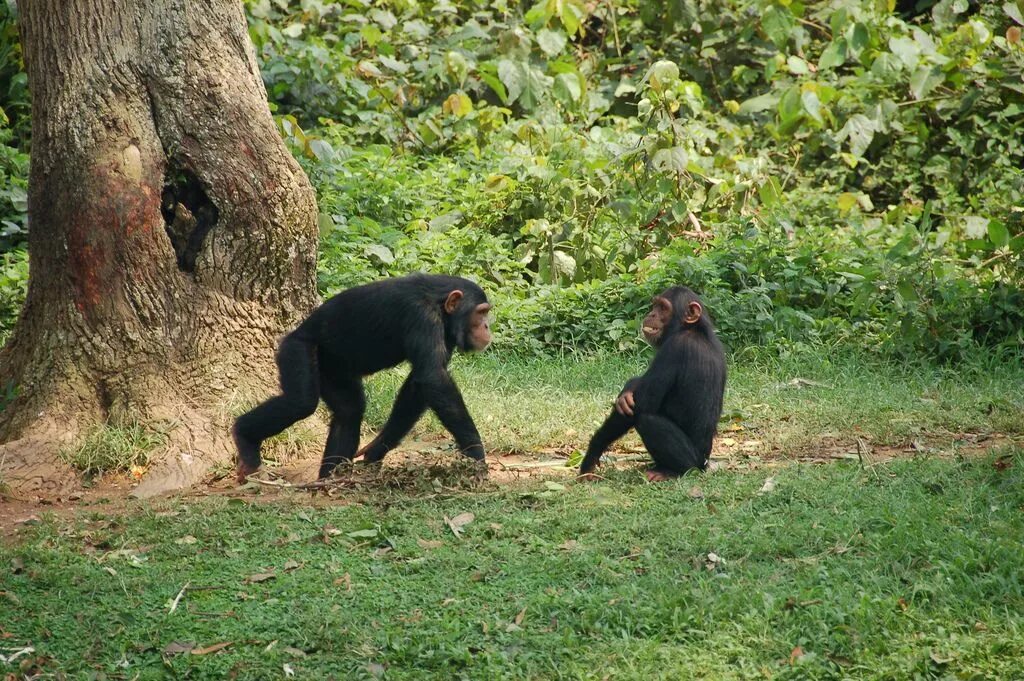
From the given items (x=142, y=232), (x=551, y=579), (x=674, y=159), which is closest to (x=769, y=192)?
(x=674, y=159)

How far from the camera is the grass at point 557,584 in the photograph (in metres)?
4.21

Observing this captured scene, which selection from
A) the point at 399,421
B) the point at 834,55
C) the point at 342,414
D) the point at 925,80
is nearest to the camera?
the point at 399,421

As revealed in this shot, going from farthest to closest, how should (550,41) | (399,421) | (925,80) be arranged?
(550,41) → (925,80) → (399,421)

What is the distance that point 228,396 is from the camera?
6949 millimetres

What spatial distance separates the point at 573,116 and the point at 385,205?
290cm

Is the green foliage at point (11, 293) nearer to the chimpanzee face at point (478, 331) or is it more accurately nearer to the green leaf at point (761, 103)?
the chimpanzee face at point (478, 331)

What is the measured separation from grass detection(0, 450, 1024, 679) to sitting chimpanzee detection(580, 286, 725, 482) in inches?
14.1

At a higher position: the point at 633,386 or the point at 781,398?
the point at 633,386

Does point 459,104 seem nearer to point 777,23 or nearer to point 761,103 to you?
point 761,103

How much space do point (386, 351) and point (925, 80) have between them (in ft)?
24.9

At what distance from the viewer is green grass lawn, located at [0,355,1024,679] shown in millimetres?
4211

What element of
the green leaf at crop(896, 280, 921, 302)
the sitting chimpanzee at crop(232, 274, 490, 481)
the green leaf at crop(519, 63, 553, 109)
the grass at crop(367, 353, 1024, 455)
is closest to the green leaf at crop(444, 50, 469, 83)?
the green leaf at crop(519, 63, 553, 109)

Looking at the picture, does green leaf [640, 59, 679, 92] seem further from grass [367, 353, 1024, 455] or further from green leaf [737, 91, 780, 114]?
grass [367, 353, 1024, 455]

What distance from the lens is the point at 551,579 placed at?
4844 mm
